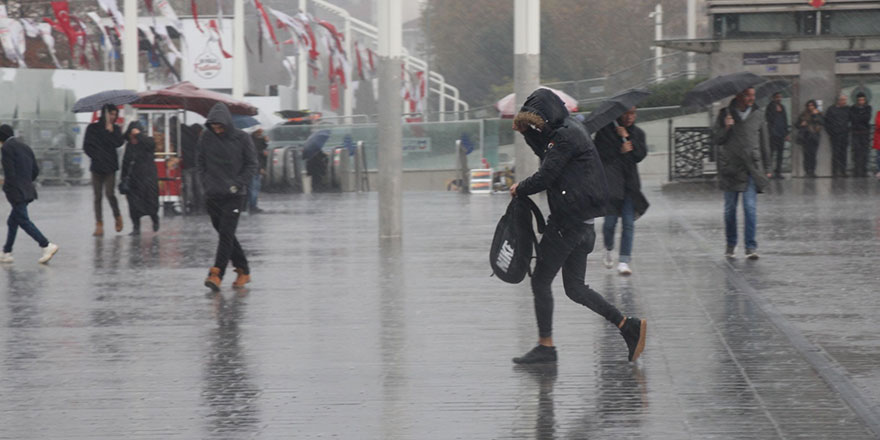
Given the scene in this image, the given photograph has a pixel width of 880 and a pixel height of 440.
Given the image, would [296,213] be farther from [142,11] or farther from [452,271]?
[142,11]

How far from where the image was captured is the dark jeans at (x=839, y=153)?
96.2 feet

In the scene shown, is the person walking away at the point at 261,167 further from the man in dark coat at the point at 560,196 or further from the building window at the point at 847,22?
the man in dark coat at the point at 560,196

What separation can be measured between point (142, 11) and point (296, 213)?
1194 inches

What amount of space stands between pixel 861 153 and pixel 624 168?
18.1 meters

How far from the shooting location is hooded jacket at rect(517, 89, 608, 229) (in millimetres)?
8242

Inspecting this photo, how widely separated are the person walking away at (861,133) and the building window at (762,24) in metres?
1.93

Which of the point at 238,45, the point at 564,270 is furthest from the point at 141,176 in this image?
the point at 238,45

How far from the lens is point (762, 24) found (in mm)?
29641

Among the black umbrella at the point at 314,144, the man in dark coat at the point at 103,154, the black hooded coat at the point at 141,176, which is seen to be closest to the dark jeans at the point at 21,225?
the man in dark coat at the point at 103,154

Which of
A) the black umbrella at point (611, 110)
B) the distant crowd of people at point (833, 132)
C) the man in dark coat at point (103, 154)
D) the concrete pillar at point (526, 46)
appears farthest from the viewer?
the distant crowd of people at point (833, 132)

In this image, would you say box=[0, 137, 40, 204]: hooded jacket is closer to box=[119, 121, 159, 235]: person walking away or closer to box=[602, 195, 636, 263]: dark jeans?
box=[119, 121, 159, 235]: person walking away

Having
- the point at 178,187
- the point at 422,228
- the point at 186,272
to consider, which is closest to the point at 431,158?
the point at 178,187

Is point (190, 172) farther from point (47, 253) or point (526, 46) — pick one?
point (47, 253)

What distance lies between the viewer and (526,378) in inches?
314
